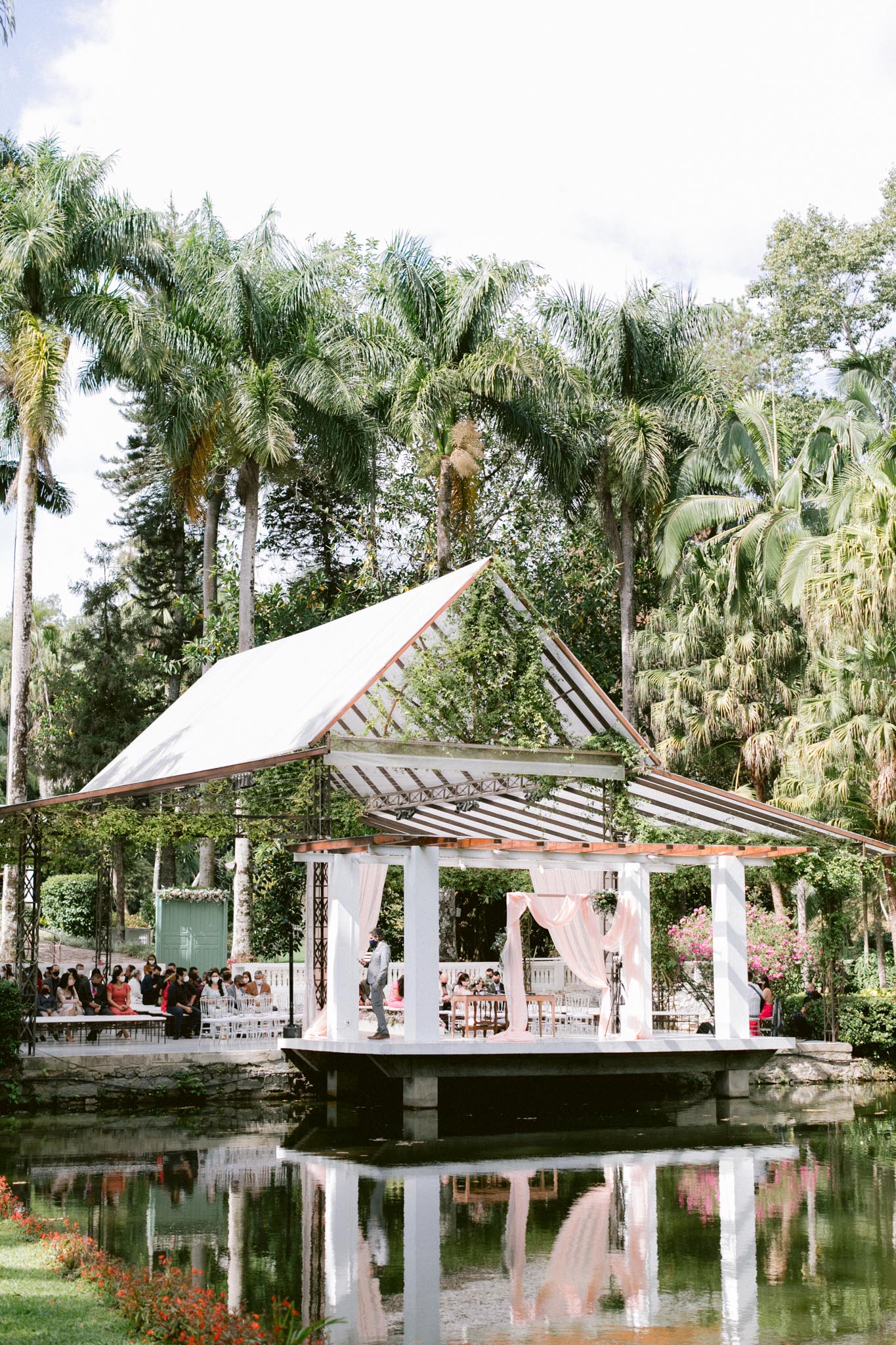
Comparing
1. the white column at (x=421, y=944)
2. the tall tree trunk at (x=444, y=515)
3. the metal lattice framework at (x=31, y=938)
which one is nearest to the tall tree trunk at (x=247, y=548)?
the tall tree trunk at (x=444, y=515)

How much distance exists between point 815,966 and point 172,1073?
1068 centimetres

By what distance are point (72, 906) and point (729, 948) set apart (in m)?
23.1

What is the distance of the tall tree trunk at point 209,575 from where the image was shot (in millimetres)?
29766

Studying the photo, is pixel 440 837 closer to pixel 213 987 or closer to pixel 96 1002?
pixel 213 987

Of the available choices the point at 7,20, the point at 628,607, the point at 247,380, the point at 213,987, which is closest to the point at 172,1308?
the point at 7,20

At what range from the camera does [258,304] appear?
27078 millimetres

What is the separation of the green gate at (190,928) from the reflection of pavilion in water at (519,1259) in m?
13.6

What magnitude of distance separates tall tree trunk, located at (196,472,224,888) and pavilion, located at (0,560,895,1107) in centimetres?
905

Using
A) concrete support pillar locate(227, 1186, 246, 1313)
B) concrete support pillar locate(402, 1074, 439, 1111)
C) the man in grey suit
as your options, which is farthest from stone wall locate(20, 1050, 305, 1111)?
concrete support pillar locate(227, 1186, 246, 1313)

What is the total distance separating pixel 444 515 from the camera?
26766 millimetres

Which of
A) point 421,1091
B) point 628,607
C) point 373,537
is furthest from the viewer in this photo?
point 373,537

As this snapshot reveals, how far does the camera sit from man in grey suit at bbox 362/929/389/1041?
55.3 feet

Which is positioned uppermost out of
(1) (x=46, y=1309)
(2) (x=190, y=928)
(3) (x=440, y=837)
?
(3) (x=440, y=837)

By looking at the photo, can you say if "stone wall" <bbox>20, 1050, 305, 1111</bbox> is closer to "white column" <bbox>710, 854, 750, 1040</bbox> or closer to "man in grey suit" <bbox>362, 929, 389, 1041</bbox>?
"man in grey suit" <bbox>362, 929, 389, 1041</bbox>
